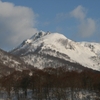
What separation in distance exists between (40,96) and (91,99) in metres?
18.6

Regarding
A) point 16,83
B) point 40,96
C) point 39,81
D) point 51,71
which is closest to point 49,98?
point 40,96

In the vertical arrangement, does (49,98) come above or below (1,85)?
below

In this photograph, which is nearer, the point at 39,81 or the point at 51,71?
the point at 39,81

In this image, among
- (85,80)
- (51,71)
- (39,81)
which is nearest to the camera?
(39,81)

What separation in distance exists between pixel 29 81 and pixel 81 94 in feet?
70.7

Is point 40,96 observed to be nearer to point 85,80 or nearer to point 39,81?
point 39,81

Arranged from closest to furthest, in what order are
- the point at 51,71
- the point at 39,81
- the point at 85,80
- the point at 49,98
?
the point at 49,98 < the point at 39,81 < the point at 85,80 < the point at 51,71

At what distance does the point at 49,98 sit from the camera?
95312 millimetres

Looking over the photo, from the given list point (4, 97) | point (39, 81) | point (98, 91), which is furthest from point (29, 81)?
point (98, 91)

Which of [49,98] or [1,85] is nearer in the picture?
[49,98]

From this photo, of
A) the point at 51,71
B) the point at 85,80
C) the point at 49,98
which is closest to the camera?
the point at 49,98

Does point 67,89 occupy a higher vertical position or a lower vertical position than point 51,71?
lower

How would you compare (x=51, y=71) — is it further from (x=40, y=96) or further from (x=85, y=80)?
(x=40, y=96)

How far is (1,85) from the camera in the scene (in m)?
117
